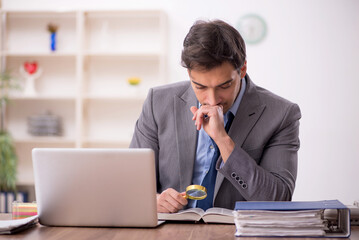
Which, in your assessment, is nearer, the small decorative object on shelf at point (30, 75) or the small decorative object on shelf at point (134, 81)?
the small decorative object on shelf at point (134, 81)

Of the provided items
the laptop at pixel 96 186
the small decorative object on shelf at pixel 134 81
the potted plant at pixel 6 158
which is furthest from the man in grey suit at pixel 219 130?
the potted plant at pixel 6 158

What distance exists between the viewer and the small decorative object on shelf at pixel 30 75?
15.1ft

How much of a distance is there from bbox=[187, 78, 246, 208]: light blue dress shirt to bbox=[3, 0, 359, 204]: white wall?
256cm

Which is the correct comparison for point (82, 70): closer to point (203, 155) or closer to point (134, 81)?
point (134, 81)

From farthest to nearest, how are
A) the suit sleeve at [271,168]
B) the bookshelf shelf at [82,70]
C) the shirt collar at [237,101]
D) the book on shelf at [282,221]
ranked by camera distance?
the bookshelf shelf at [82,70]
the shirt collar at [237,101]
the suit sleeve at [271,168]
the book on shelf at [282,221]

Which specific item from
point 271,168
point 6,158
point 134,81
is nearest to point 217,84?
point 271,168

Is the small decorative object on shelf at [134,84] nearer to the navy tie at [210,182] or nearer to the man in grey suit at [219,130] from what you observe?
the man in grey suit at [219,130]

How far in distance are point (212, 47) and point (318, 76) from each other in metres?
2.94

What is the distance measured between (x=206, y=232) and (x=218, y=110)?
576mm

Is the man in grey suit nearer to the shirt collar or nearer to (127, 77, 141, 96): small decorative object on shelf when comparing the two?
the shirt collar

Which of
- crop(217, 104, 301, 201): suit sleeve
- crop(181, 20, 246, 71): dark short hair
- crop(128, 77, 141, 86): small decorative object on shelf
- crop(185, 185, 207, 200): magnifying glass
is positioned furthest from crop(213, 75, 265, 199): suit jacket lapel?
crop(128, 77, 141, 86): small decorative object on shelf

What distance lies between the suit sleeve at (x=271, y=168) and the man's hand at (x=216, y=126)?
0.12ft

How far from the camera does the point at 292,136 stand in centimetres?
199

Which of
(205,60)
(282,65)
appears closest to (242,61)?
(205,60)
